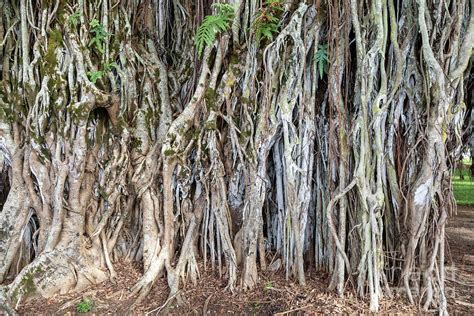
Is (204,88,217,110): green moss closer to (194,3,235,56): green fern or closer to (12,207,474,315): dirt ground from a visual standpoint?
(194,3,235,56): green fern

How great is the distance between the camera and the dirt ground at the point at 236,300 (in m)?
2.61

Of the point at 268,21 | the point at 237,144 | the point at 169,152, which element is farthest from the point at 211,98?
the point at 268,21

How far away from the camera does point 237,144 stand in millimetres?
2969

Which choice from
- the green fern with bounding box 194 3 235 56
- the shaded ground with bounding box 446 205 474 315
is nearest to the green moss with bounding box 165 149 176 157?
the green fern with bounding box 194 3 235 56

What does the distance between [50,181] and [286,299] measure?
6.73 ft

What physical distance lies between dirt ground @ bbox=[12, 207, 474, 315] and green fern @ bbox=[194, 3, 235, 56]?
1.83 meters

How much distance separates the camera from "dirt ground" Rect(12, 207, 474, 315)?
103 inches

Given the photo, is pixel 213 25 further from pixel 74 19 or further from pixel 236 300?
pixel 236 300

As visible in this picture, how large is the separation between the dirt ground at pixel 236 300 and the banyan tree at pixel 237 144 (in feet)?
0.26

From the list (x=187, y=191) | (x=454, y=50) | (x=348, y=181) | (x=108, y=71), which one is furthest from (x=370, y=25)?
(x=108, y=71)

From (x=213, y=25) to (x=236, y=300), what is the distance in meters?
2.05

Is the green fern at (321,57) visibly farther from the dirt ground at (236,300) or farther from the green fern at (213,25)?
the dirt ground at (236,300)

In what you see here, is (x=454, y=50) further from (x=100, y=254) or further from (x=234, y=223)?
(x=100, y=254)

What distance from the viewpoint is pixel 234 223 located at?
3.18 m
